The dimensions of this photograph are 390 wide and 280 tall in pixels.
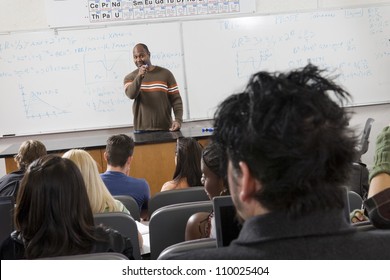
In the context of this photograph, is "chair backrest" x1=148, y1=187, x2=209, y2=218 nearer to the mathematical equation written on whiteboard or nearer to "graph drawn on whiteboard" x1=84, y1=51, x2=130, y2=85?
"graph drawn on whiteboard" x1=84, y1=51, x2=130, y2=85

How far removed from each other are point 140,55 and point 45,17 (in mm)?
1199

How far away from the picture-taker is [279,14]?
580 centimetres

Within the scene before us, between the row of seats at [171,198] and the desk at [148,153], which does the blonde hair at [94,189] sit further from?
the desk at [148,153]

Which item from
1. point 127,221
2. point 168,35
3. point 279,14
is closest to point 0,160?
point 168,35

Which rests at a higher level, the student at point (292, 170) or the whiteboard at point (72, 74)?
the whiteboard at point (72, 74)

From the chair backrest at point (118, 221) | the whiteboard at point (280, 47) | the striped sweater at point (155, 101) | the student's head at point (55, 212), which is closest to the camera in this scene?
the student's head at point (55, 212)

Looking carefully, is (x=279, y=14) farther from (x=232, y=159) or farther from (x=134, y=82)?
(x=232, y=159)

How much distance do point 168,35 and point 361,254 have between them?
16.4ft

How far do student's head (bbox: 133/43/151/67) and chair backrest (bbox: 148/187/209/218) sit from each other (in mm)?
2660

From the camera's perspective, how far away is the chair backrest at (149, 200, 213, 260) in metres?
2.16

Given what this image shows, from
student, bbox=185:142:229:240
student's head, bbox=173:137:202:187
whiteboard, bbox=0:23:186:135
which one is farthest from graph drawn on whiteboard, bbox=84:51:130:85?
student, bbox=185:142:229:240

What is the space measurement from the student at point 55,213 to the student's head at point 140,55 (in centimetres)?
352

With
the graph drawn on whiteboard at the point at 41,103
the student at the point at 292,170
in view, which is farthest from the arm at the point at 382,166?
the graph drawn on whiteboard at the point at 41,103

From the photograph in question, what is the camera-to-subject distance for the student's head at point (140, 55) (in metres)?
5.10
